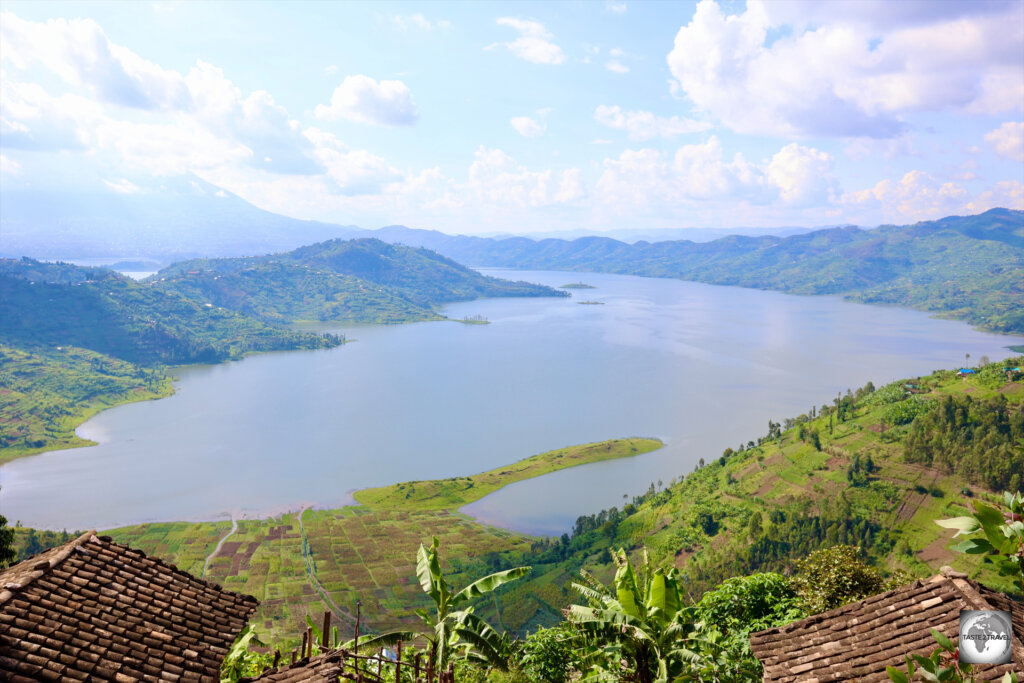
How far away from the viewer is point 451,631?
248 inches

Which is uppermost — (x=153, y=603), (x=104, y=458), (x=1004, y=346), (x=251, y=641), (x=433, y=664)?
(x=153, y=603)

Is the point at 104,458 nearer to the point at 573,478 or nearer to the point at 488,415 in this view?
the point at 488,415

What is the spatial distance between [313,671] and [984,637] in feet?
16.0

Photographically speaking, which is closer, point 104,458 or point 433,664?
point 433,664

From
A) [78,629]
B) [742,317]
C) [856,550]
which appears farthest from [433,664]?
[742,317]

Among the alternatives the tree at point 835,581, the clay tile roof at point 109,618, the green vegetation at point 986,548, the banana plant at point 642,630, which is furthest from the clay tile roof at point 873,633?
the clay tile roof at point 109,618

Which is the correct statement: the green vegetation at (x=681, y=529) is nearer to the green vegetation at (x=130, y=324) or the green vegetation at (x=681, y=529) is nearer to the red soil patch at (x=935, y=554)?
the red soil patch at (x=935, y=554)

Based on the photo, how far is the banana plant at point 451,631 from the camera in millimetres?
6164

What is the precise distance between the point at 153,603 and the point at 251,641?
1801 mm

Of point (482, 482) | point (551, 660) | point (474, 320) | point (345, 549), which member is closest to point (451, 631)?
point (551, 660)

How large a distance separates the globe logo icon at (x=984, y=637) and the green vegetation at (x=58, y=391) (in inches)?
3036

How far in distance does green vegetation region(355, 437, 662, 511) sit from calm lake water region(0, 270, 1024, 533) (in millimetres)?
1236

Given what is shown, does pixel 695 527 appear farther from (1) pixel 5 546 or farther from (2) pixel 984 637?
(2) pixel 984 637

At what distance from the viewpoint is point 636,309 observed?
158 metres
